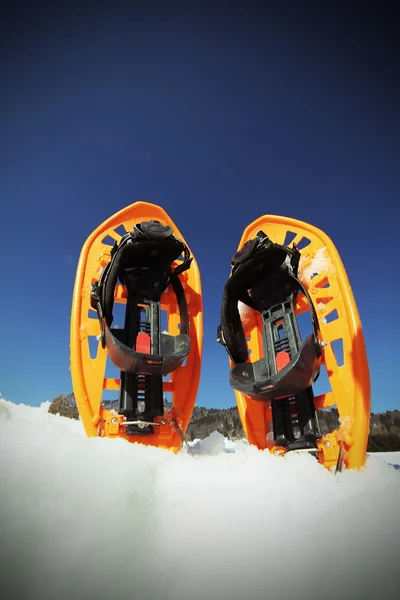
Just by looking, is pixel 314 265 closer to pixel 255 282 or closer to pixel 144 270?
pixel 255 282

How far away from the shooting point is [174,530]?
1222 millimetres

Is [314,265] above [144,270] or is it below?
below

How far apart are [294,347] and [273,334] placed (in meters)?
0.42

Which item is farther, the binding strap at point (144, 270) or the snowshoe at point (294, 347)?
the binding strap at point (144, 270)

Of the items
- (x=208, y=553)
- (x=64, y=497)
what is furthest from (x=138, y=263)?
(x=208, y=553)

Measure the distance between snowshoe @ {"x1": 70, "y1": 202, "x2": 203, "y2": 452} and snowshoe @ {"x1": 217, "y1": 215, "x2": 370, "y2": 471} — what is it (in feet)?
2.65

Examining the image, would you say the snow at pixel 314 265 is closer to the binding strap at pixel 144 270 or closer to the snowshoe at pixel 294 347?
the snowshoe at pixel 294 347

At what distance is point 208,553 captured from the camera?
Result: 1.10m

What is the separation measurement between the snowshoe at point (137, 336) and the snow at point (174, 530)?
181 cm

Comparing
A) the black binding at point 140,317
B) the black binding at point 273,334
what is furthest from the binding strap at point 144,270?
the black binding at point 273,334

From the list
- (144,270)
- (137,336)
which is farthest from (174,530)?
(144,270)

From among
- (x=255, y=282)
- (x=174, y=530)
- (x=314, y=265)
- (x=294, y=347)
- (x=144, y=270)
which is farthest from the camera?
(x=144, y=270)

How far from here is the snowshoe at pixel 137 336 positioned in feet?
11.5

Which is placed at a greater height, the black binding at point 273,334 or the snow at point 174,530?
the black binding at point 273,334
